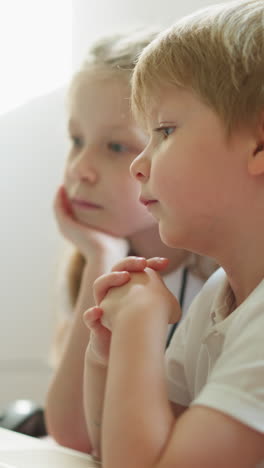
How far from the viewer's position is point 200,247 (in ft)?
2.15

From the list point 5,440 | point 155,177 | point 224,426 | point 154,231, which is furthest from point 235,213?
point 154,231

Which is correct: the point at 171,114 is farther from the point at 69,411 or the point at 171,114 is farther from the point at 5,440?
the point at 69,411

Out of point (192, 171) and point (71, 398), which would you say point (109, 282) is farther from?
point (71, 398)

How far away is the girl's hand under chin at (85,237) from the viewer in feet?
3.62

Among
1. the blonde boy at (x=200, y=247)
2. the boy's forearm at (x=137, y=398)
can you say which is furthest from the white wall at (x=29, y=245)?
the boy's forearm at (x=137, y=398)

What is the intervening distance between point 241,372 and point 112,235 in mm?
623

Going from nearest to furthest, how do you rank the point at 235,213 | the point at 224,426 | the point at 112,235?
1. the point at 224,426
2. the point at 235,213
3. the point at 112,235

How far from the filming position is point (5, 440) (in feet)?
2.17

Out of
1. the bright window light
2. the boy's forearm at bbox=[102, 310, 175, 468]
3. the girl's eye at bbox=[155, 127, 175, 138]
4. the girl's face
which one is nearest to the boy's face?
the girl's eye at bbox=[155, 127, 175, 138]

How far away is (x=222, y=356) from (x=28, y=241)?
3.83 ft

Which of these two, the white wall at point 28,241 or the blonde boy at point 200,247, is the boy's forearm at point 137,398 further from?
the white wall at point 28,241

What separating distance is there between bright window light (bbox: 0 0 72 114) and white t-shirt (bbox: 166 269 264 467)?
3.14ft

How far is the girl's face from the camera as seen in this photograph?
3.46 feet

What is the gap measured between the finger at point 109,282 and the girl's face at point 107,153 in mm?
406
